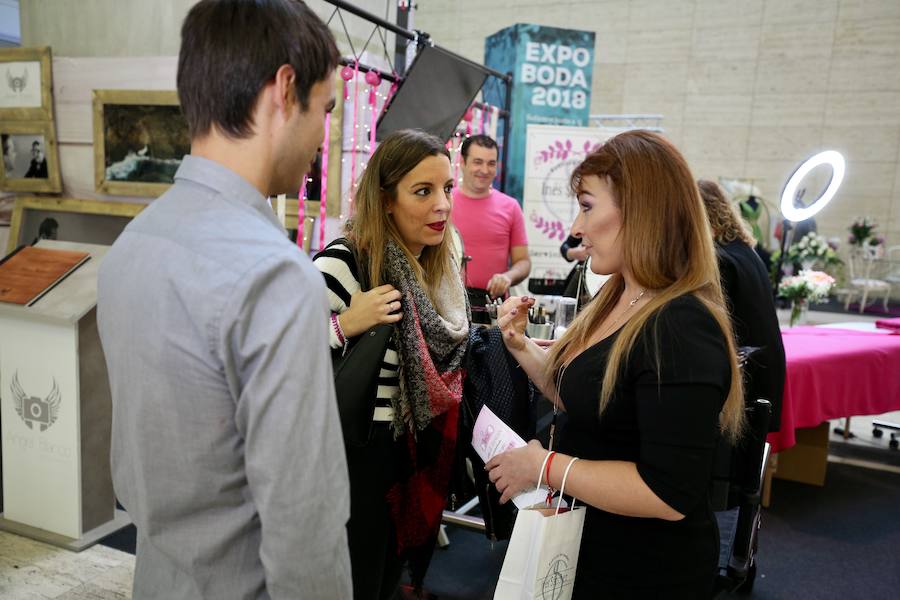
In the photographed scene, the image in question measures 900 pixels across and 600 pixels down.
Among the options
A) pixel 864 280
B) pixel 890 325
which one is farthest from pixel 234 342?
pixel 864 280

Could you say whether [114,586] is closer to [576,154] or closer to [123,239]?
[123,239]

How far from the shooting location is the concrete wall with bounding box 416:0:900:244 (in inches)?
428

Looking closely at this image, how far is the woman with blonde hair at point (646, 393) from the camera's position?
114 cm

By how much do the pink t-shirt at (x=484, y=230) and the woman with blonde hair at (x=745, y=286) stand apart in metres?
1.60

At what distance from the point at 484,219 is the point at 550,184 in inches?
77.5

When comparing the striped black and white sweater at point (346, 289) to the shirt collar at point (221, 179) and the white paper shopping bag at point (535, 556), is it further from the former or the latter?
the shirt collar at point (221, 179)

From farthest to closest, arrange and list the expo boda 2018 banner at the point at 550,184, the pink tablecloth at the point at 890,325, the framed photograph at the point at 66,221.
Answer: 1. the expo boda 2018 banner at the point at 550,184
2. the framed photograph at the point at 66,221
3. the pink tablecloth at the point at 890,325

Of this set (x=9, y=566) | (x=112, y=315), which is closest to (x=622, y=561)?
(x=112, y=315)

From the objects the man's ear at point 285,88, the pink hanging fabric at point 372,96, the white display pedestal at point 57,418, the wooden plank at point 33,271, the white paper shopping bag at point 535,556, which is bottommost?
the white display pedestal at point 57,418

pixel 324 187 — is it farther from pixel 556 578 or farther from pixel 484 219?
pixel 556 578

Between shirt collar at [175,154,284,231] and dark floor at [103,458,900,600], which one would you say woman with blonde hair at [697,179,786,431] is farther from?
shirt collar at [175,154,284,231]

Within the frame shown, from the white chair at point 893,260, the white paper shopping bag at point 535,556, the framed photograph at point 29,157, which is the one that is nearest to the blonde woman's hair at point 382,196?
the white paper shopping bag at point 535,556

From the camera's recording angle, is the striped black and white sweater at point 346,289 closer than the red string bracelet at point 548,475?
No

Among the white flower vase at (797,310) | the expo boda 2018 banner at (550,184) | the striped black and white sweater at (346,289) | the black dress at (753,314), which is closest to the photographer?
the striped black and white sweater at (346,289)
